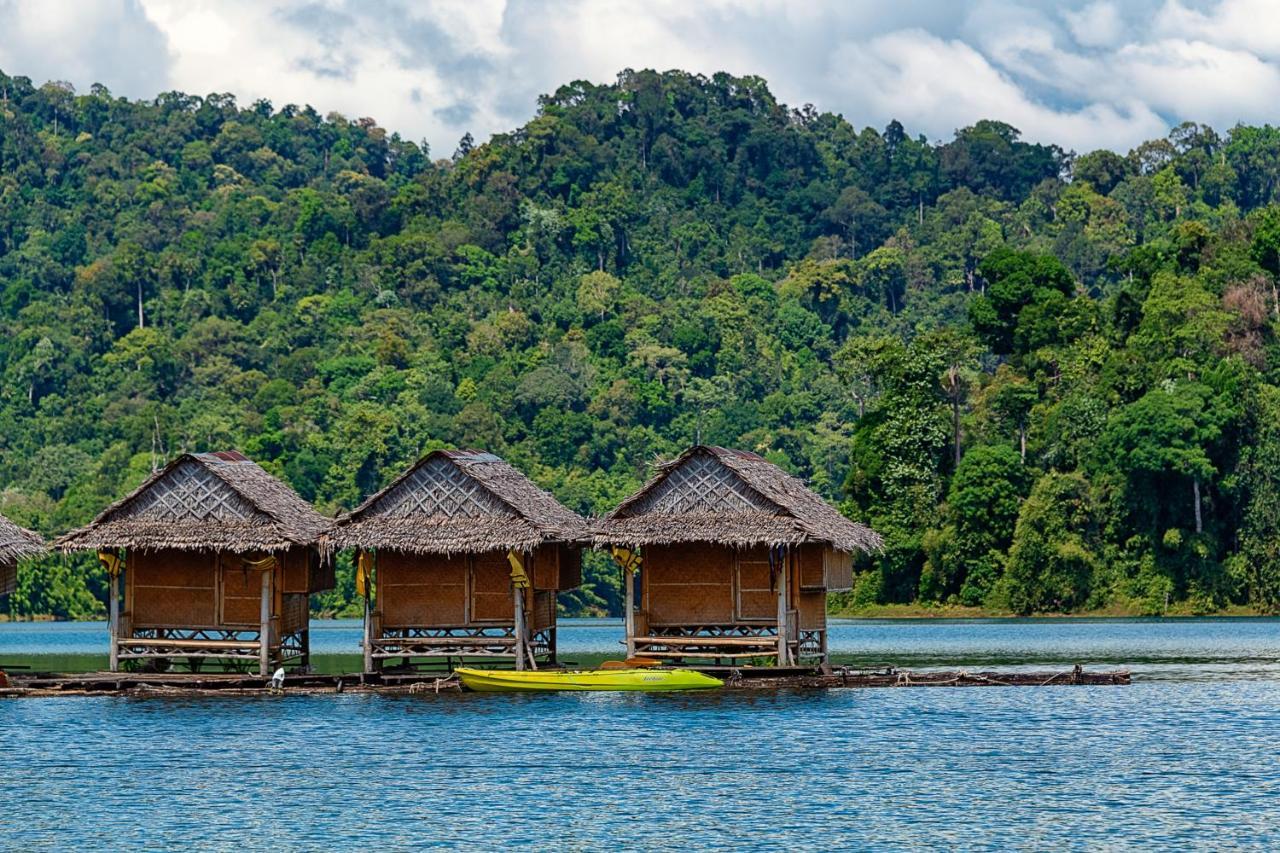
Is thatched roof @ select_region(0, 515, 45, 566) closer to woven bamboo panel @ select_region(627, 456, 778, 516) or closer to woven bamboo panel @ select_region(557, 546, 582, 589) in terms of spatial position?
woven bamboo panel @ select_region(557, 546, 582, 589)

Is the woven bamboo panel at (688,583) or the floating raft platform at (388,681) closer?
the floating raft platform at (388,681)

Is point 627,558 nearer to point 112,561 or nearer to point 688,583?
point 688,583

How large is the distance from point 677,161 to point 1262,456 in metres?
84.8

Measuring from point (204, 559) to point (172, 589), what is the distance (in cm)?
102

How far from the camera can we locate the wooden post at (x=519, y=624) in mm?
44281

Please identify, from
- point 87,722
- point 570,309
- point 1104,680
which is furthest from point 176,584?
point 570,309

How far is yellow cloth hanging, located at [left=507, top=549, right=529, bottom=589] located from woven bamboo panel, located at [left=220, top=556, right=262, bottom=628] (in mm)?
5638

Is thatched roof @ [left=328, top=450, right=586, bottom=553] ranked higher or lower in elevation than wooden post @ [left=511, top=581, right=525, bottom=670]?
higher

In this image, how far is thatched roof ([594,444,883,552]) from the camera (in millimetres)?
43281

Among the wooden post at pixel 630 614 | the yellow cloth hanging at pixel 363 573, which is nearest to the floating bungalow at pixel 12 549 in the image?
the yellow cloth hanging at pixel 363 573

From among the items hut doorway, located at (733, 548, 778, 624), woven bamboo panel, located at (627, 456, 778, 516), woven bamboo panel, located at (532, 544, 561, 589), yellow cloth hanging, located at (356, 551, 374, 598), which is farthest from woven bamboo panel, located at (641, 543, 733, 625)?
yellow cloth hanging, located at (356, 551, 374, 598)

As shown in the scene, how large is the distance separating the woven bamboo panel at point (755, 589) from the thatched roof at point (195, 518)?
352 inches

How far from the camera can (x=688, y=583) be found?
1780 inches

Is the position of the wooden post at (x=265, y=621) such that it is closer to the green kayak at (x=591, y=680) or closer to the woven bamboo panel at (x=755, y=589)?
the green kayak at (x=591, y=680)
